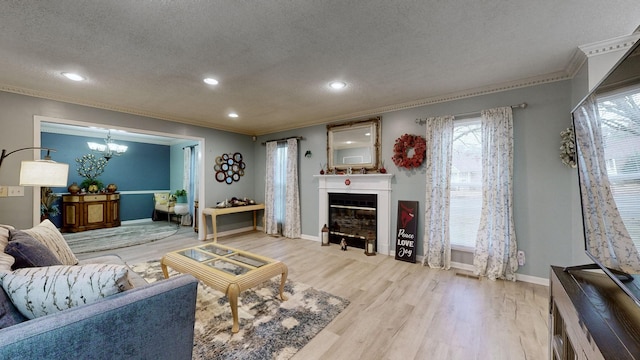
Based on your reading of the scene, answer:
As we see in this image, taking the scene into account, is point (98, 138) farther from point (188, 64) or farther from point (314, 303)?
point (314, 303)

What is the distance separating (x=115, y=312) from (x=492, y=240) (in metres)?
3.58

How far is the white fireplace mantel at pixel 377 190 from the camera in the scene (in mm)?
3814

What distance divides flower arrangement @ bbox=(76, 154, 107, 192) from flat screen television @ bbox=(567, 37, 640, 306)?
27.3 feet

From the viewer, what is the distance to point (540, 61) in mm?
2311

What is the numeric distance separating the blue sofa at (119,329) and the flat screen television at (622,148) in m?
1.89

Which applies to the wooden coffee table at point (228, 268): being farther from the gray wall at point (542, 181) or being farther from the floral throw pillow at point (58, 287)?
the gray wall at point (542, 181)

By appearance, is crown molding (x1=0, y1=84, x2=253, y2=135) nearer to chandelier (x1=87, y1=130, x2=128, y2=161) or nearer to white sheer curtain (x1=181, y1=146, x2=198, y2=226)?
white sheer curtain (x1=181, y1=146, x2=198, y2=226)

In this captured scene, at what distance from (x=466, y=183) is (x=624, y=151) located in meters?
2.38

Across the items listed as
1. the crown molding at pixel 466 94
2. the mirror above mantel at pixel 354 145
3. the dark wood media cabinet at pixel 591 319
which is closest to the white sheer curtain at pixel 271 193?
the mirror above mantel at pixel 354 145

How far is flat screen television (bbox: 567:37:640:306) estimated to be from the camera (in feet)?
2.85

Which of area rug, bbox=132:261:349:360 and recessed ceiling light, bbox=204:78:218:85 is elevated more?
recessed ceiling light, bbox=204:78:218:85

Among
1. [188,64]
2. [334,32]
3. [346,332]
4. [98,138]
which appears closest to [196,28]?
[188,64]

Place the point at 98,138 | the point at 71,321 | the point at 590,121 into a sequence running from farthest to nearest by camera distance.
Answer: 1. the point at 98,138
2. the point at 590,121
3. the point at 71,321

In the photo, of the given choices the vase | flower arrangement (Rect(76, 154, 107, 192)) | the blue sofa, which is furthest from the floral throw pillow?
flower arrangement (Rect(76, 154, 107, 192))
